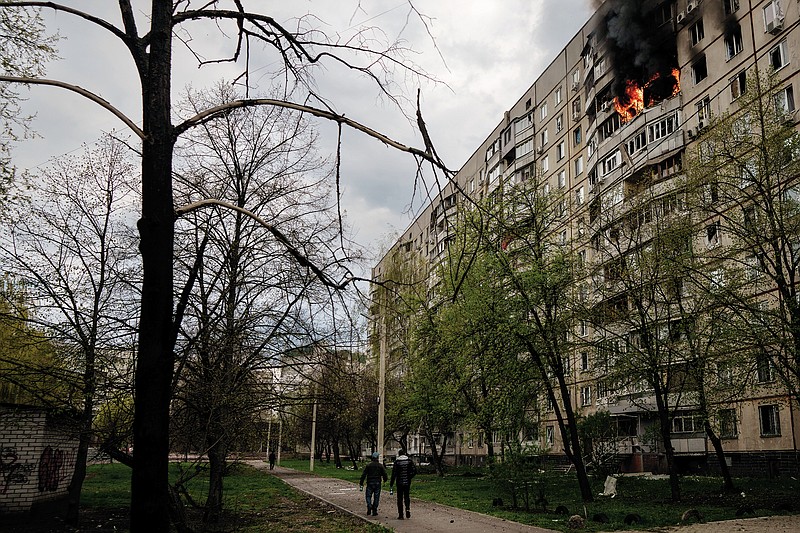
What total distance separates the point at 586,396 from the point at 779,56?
2504 cm

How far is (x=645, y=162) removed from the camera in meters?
33.2

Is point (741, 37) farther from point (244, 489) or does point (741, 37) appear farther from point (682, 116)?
point (244, 489)

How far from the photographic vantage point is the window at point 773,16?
28922mm

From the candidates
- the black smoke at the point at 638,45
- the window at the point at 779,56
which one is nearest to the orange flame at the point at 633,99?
the black smoke at the point at 638,45

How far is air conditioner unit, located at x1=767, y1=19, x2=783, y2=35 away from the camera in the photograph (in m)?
28.9

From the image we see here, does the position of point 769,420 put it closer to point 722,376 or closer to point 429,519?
point 722,376

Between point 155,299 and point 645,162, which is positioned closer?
point 155,299

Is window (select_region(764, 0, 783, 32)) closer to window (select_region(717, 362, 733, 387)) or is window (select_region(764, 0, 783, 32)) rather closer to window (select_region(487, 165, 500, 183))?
window (select_region(717, 362, 733, 387))

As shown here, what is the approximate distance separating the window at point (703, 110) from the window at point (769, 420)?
586 inches

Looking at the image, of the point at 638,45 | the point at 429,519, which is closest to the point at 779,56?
the point at 638,45

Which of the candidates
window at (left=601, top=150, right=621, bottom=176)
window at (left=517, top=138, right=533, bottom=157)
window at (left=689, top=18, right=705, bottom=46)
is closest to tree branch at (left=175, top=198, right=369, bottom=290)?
window at (left=689, top=18, right=705, bottom=46)

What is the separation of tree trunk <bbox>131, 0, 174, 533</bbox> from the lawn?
13732 millimetres

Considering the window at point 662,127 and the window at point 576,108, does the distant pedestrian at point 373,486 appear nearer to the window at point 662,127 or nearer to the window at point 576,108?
the window at point 662,127

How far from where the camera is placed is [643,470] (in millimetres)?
36719
